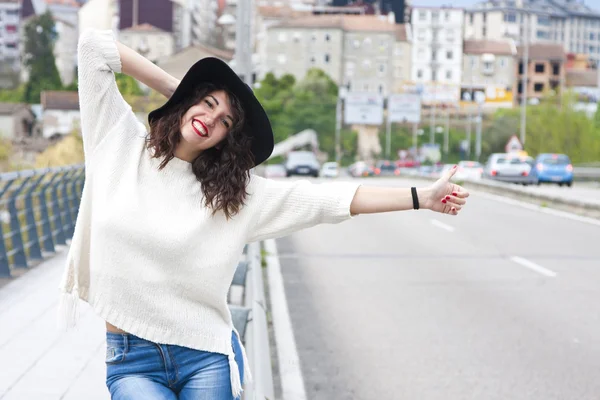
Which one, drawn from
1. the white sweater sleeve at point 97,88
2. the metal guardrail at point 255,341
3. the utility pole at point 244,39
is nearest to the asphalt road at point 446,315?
the metal guardrail at point 255,341

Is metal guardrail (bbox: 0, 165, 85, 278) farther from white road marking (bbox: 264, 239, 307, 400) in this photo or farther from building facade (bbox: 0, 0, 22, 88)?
building facade (bbox: 0, 0, 22, 88)

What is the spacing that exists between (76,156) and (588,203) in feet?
45.1

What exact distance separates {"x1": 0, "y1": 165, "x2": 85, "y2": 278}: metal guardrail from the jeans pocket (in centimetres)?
775

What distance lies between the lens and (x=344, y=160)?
112250 millimetres

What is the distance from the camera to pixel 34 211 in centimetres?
1345

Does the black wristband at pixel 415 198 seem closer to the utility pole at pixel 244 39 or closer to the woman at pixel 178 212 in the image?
the woman at pixel 178 212

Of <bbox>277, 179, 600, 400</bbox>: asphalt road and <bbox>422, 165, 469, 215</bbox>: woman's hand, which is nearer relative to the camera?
<bbox>422, 165, 469, 215</bbox>: woman's hand

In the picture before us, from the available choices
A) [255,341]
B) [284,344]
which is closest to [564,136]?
[284,344]

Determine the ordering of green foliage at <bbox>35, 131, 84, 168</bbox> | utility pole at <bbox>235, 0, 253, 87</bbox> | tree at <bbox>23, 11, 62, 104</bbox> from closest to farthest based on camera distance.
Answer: utility pole at <bbox>235, 0, 253, 87</bbox> < green foliage at <bbox>35, 131, 84, 168</bbox> < tree at <bbox>23, 11, 62, 104</bbox>

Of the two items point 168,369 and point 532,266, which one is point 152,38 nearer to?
point 532,266

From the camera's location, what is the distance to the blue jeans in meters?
3.23

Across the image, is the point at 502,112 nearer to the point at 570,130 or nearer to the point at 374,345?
the point at 570,130

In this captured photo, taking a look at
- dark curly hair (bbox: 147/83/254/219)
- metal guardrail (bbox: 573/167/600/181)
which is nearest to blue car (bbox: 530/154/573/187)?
metal guardrail (bbox: 573/167/600/181)

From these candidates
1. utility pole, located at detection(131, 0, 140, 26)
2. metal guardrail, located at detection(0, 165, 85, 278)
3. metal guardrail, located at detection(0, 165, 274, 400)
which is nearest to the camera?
metal guardrail, located at detection(0, 165, 274, 400)
